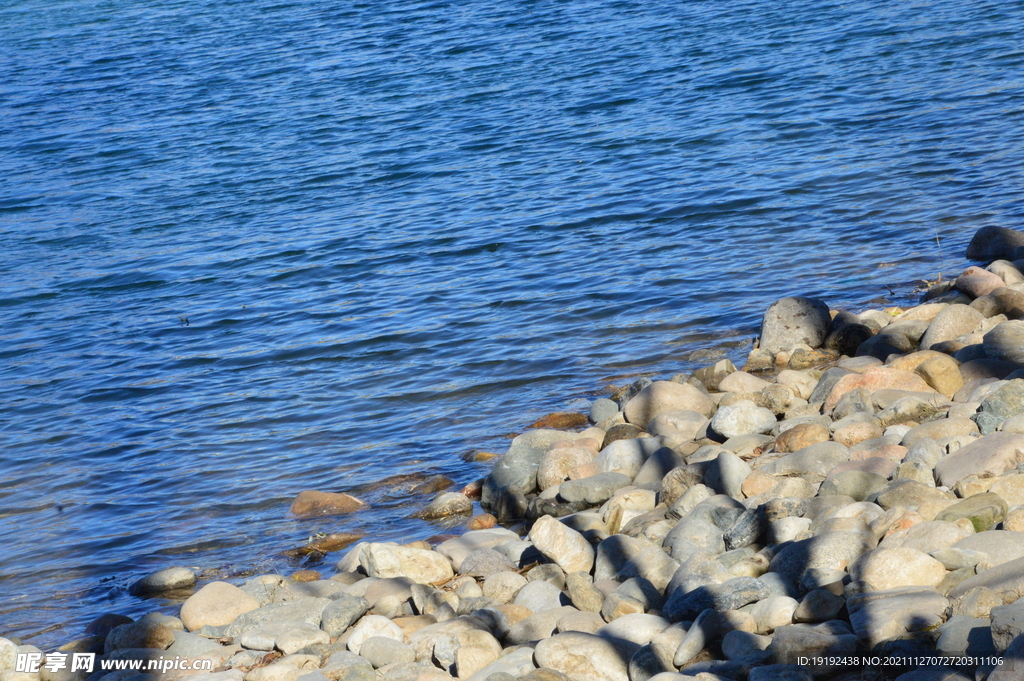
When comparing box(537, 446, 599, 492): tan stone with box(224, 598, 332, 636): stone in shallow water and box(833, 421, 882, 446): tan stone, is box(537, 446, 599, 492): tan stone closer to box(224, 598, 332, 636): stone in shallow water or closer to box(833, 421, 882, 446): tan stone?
box(833, 421, 882, 446): tan stone

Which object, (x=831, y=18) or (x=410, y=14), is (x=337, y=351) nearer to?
(x=831, y=18)

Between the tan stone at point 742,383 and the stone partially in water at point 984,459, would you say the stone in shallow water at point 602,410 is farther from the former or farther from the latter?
the stone partially in water at point 984,459

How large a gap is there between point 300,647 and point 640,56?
15065 mm

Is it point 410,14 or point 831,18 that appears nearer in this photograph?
point 831,18

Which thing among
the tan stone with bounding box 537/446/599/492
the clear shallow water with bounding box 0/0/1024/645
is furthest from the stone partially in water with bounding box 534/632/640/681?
the clear shallow water with bounding box 0/0/1024/645

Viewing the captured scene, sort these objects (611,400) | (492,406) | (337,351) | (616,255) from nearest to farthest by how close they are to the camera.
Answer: (611,400), (492,406), (337,351), (616,255)

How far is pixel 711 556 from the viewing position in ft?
13.2

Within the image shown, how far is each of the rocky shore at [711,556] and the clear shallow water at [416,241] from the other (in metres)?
0.71

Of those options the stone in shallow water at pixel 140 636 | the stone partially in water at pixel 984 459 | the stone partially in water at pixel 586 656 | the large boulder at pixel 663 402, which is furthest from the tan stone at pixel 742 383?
the stone in shallow water at pixel 140 636

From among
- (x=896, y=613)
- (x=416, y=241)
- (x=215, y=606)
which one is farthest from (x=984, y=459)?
(x=416, y=241)

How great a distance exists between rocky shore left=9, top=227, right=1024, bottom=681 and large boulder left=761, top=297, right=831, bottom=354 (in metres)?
0.43

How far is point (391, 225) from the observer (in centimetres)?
1168

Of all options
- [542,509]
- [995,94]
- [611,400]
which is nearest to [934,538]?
[542,509]

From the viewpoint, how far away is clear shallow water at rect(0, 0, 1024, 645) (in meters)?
6.64
